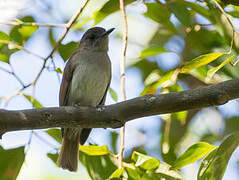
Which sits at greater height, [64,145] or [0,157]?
[0,157]

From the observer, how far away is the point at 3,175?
3.51 metres

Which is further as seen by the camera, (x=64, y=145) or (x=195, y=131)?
(x=195, y=131)

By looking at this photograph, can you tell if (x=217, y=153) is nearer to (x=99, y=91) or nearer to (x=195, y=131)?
(x=99, y=91)

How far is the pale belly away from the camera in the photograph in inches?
188

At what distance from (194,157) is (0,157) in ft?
5.77

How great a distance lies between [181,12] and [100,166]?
162cm

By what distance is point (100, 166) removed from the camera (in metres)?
3.62

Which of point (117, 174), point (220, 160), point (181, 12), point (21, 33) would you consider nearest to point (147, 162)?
point (117, 174)

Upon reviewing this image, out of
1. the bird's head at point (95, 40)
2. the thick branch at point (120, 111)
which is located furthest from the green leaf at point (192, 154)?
the bird's head at point (95, 40)

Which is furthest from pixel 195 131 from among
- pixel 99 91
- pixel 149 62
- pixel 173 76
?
pixel 173 76

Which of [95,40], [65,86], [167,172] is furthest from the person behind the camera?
[95,40]

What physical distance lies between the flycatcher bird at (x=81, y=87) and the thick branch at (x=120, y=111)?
5.51 ft

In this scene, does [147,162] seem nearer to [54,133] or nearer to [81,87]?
[54,133]

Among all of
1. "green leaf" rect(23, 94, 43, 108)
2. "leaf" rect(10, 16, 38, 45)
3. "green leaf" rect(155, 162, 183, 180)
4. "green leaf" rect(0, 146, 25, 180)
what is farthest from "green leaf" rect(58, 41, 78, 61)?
"green leaf" rect(155, 162, 183, 180)
